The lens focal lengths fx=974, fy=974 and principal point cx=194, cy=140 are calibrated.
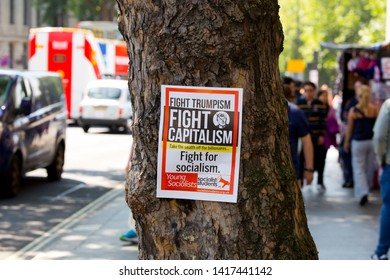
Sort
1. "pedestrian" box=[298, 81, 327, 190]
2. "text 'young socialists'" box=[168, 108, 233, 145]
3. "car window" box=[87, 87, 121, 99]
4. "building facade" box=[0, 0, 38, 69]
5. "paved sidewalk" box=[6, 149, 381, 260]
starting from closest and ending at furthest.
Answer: "text 'young socialists'" box=[168, 108, 233, 145], "paved sidewalk" box=[6, 149, 381, 260], "pedestrian" box=[298, 81, 327, 190], "car window" box=[87, 87, 121, 99], "building facade" box=[0, 0, 38, 69]

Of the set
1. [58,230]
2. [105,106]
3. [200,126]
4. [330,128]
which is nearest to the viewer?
[200,126]

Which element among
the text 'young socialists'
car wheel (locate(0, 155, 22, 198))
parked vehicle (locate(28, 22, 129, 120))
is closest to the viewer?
the text 'young socialists'

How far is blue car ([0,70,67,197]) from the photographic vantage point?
1392cm

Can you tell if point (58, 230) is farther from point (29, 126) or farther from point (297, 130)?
point (29, 126)

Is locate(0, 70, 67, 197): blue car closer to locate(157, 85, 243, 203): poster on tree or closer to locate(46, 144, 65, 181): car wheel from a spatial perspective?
locate(46, 144, 65, 181): car wheel

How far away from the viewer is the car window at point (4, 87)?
14.3m

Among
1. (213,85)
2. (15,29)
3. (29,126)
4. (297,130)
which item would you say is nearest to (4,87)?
(29,126)

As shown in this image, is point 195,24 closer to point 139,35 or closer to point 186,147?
point 139,35

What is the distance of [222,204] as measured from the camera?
11.9 feet

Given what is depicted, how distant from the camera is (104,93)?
3347cm

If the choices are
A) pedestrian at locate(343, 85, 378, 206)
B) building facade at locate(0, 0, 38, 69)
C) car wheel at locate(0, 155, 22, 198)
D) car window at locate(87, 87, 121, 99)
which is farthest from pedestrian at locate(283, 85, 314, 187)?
building facade at locate(0, 0, 38, 69)

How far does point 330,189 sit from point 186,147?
1212cm

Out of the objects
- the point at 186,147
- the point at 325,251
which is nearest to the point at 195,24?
the point at 186,147

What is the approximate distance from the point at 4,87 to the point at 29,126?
714 mm
